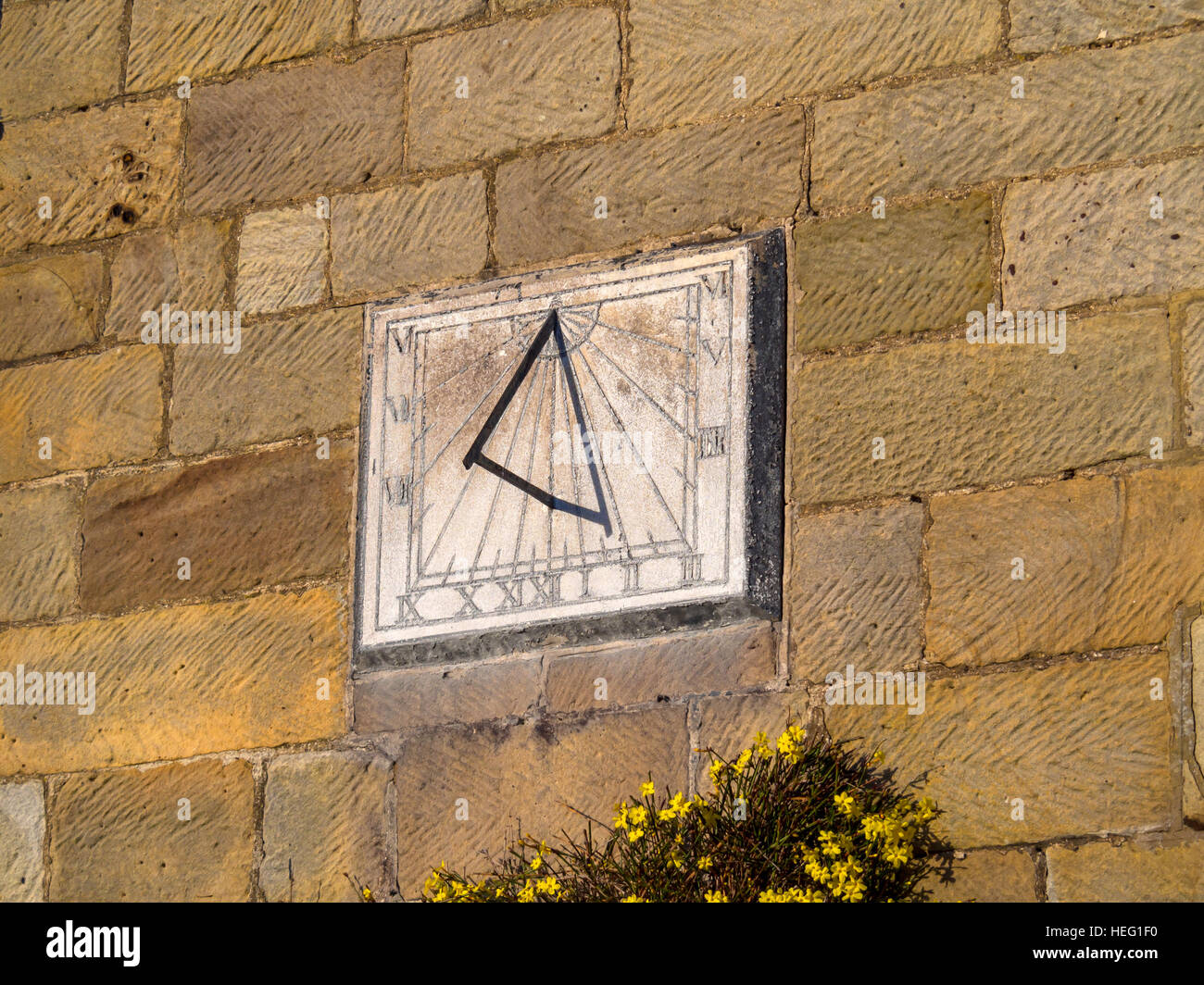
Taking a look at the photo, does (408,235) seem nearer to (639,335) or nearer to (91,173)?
(639,335)

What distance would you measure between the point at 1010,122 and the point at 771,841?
149cm

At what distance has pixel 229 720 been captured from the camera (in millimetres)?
4117

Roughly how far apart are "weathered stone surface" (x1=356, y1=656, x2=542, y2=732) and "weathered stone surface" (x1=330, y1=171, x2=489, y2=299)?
88 cm

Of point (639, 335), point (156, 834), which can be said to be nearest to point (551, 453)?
point (639, 335)

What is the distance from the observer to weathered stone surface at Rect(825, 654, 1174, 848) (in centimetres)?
334

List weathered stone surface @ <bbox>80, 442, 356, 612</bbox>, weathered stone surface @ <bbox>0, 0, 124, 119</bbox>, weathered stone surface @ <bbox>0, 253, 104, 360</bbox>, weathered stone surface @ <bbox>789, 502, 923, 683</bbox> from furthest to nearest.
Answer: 1. weathered stone surface @ <bbox>0, 0, 124, 119</bbox>
2. weathered stone surface @ <bbox>0, 253, 104, 360</bbox>
3. weathered stone surface @ <bbox>80, 442, 356, 612</bbox>
4. weathered stone surface @ <bbox>789, 502, 923, 683</bbox>

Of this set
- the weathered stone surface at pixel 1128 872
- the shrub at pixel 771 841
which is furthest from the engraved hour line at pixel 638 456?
the weathered stone surface at pixel 1128 872

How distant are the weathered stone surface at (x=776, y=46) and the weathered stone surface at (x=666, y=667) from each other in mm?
1142

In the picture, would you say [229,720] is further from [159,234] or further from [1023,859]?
[1023,859]

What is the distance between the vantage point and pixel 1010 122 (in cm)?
381

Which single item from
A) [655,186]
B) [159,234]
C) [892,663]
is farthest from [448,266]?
[892,663]

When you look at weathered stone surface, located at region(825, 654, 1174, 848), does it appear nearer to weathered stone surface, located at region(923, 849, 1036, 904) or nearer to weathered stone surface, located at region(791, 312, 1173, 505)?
weathered stone surface, located at region(923, 849, 1036, 904)

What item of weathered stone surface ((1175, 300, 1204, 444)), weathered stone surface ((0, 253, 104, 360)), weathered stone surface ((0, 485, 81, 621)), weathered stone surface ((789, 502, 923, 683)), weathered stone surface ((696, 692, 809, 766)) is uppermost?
weathered stone surface ((0, 253, 104, 360))

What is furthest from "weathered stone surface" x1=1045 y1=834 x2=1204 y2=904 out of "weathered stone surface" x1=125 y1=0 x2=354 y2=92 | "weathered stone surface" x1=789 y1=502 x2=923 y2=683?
"weathered stone surface" x1=125 y1=0 x2=354 y2=92
